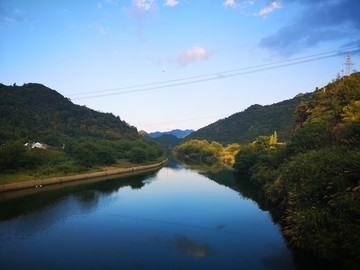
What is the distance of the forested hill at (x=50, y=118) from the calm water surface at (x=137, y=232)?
49.3 m

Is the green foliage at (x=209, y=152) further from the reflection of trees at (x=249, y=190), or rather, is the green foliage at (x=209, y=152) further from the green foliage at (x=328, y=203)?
the green foliage at (x=328, y=203)

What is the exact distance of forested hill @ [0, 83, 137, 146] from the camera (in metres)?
85.9

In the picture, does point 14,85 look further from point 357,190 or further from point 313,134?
point 357,190

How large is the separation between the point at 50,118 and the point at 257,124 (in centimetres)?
8009

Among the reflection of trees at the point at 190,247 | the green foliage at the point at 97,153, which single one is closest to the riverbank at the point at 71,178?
the green foliage at the point at 97,153

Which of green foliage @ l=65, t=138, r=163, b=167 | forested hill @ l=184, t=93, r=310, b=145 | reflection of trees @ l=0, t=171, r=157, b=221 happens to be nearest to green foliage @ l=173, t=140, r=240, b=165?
forested hill @ l=184, t=93, r=310, b=145

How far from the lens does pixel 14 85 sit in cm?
13588

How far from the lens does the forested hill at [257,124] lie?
10712cm

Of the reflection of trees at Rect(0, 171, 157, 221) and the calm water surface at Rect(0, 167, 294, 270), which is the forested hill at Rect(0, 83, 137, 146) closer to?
the reflection of trees at Rect(0, 171, 157, 221)

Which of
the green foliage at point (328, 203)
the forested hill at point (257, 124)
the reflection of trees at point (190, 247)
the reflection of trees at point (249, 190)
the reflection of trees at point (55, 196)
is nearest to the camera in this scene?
the green foliage at point (328, 203)

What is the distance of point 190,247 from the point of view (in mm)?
20703

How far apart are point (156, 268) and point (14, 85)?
140847 mm

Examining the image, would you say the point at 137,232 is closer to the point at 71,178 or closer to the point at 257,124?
the point at 71,178

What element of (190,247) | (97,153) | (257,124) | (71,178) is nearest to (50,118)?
(97,153)
